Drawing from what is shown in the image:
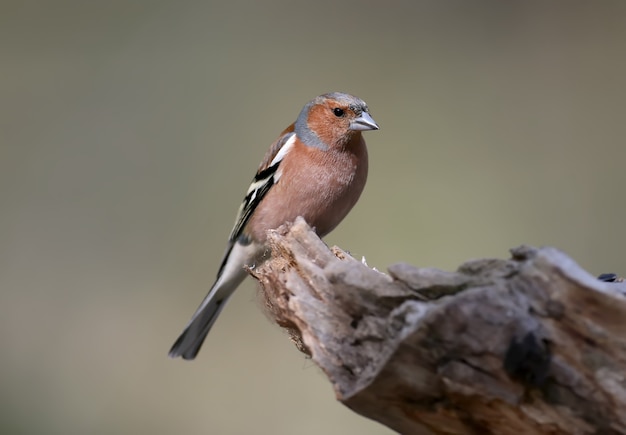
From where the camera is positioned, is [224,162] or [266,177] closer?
[266,177]

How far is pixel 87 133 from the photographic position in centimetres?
426

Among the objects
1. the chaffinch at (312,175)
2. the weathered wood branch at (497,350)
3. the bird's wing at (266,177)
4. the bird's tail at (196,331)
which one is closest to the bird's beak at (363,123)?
the chaffinch at (312,175)

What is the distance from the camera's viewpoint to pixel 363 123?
2.53m

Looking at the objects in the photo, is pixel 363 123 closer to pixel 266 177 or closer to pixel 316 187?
pixel 316 187

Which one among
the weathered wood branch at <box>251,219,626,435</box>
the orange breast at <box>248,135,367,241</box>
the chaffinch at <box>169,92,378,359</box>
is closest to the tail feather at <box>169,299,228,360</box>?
the chaffinch at <box>169,92,378,359</box>

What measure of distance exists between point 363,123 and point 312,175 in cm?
25

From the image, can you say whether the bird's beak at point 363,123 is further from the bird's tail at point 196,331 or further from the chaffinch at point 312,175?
the bird's tail at point 196,331

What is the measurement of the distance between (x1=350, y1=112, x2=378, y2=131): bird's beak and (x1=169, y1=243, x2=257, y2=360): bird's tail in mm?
570

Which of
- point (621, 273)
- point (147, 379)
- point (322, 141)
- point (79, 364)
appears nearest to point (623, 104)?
point (621, 273)

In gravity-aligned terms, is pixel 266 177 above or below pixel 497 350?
above

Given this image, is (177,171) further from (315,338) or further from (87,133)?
(315,338)

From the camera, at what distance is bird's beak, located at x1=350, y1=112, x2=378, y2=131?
2.51 metres

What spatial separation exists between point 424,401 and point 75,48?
365 centimetres

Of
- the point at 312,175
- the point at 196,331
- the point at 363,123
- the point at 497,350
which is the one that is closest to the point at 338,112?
the point at 363,123
